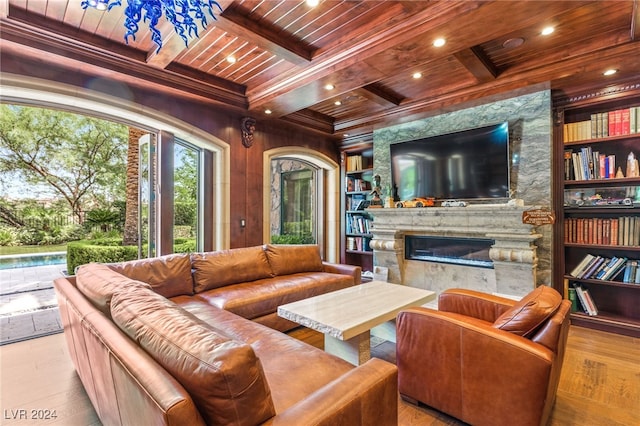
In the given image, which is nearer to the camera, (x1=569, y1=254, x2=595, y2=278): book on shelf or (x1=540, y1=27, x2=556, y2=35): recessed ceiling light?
(x1=540, y1=27, x2=556, y2=35): recessed ceiling light

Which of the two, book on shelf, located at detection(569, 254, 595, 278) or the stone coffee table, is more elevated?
Result: book on shelf, located at detection(569, 254, 595, 278)

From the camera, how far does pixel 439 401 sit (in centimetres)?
178

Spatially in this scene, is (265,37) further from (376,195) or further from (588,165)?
(588,165)

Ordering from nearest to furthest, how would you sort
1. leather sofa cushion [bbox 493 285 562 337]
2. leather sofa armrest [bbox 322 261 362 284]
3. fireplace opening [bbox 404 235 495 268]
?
leather sofa cushion [bbox 493 285 562 337] < leather sofa armrest [bbox 322 261 362 284] < fireplace opening [bbox 404 235 495 268]

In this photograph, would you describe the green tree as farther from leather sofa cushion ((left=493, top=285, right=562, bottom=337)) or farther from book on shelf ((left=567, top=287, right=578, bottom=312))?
book on shelf ((left=567, top=287, right=578, bottom=312))

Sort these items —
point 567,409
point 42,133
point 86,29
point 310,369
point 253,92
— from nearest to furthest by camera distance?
point 310,369
point 567,409
point 86,29
point 253,92
point 42,133

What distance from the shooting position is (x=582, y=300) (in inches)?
132

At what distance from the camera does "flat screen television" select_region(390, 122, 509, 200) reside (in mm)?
3688

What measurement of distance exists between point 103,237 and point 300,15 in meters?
5.47

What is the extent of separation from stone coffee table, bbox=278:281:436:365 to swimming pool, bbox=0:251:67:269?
539 centimetres

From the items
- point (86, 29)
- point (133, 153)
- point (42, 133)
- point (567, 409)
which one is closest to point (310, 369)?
Answer: point (567, 409)

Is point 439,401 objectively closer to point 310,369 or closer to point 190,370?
point 310,369

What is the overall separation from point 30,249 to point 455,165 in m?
6.88

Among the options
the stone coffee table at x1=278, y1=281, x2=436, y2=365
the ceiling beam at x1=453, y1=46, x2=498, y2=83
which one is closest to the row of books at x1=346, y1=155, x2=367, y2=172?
the ceiling beam at x1=453, y1=46, x2=498, y2=83
